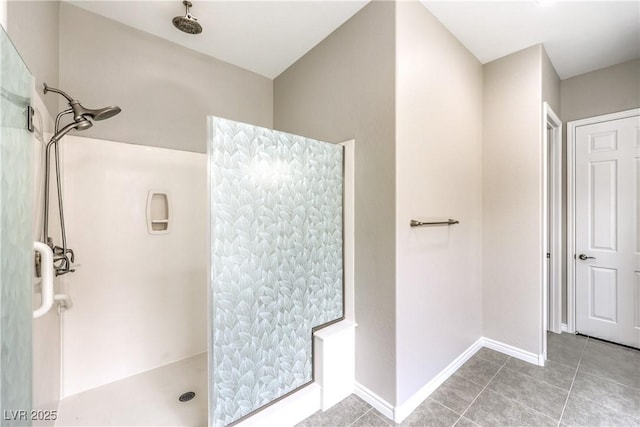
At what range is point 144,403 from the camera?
1771mm

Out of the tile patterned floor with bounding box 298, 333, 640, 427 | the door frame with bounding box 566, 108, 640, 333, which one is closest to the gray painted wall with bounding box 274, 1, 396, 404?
the tile patterned floor with bounding box 298, 333, 640, 427

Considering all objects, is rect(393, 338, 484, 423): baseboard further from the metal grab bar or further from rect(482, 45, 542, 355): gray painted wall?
the metal grab bar

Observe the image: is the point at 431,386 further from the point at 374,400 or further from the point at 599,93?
the point at 599,93

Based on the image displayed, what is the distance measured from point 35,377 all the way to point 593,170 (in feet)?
14.4

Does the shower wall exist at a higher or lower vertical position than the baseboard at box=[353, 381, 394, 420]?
higher

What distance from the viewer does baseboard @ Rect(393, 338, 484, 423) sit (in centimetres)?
166

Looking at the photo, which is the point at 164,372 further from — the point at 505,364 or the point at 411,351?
the point at 505,364

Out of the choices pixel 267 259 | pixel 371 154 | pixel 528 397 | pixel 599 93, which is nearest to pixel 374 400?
pixel 528 397

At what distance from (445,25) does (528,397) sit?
2724mm

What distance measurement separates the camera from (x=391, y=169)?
1678 millimetres

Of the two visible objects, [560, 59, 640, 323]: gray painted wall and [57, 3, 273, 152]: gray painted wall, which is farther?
[560, 59, 640, 323]: gray painted wall

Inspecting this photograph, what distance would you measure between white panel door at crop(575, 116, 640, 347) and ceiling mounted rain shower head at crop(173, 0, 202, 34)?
11.9 ft

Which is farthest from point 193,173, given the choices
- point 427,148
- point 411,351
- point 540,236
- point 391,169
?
point 540,236

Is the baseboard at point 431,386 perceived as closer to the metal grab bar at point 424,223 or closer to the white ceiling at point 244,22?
the metal grab bar at point 424,223
